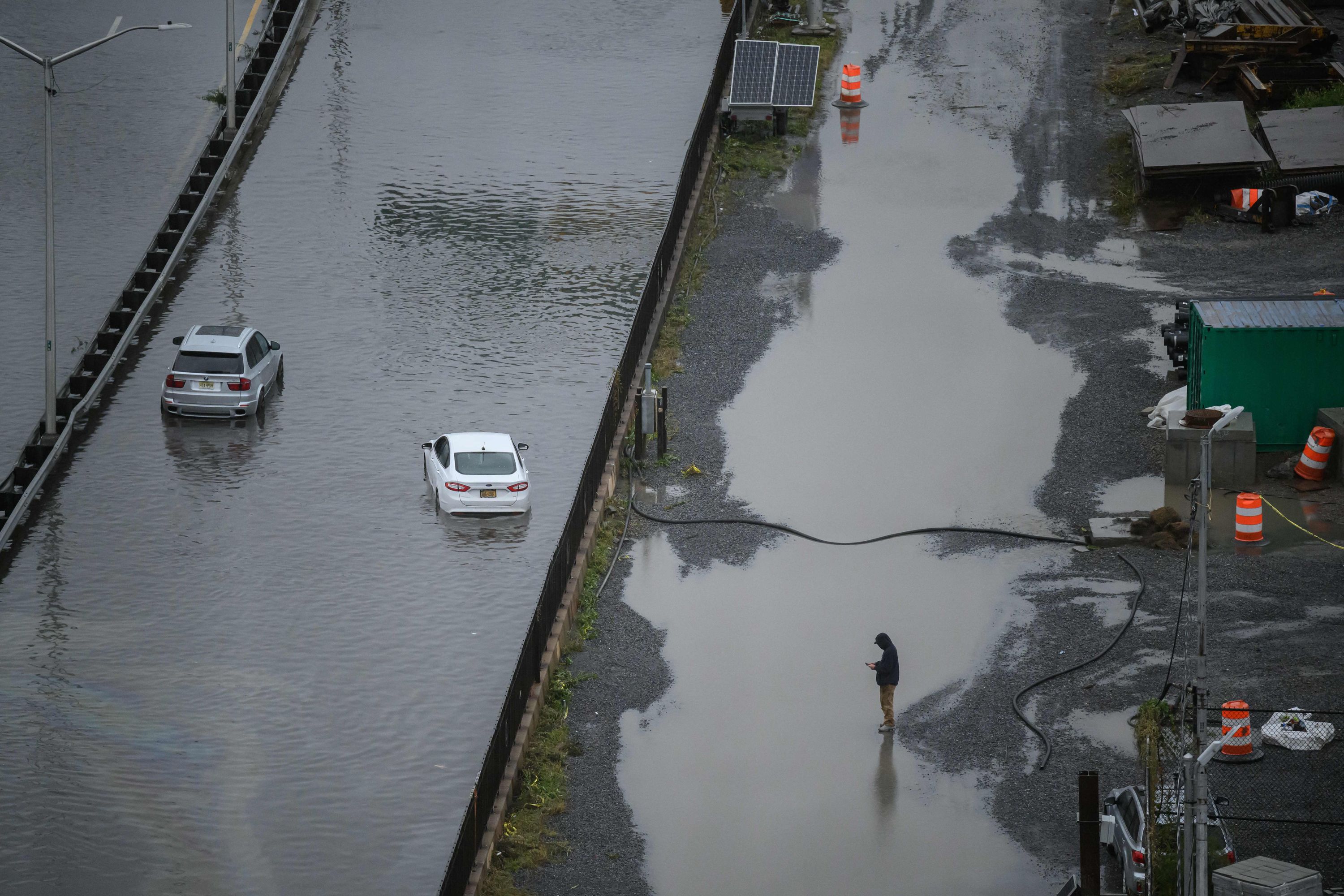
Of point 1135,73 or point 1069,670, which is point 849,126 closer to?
point 1135,73

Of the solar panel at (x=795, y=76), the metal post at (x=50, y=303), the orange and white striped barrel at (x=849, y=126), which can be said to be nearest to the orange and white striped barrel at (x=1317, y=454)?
the orange and white striped barrel at (x=849, y=126)

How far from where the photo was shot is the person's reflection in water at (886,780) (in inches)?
768

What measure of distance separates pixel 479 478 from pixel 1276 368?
1380 centimetres

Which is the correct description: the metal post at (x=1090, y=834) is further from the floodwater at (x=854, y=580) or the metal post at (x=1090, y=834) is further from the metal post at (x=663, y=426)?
the metal post at (x=663, y=426)

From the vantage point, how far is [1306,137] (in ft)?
130

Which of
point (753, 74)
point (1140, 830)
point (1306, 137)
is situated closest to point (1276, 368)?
point (1140, 830)

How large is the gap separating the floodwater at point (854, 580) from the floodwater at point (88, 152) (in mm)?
14414

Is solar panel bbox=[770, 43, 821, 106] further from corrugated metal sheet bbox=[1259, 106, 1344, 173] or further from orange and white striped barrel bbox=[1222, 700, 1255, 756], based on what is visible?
orange and white striped barrel bbox=[1222, 700, 1255, 756]

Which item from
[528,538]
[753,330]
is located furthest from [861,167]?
[528,538]

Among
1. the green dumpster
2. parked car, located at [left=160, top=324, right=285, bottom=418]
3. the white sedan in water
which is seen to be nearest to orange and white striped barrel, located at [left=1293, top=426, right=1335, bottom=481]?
the green dumpster

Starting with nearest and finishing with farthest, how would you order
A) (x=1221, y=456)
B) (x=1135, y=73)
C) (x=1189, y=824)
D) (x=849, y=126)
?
(x=1189, y=824) → (x=1221, y=456) → (x=849, y=126) → (x=1135, y=73)

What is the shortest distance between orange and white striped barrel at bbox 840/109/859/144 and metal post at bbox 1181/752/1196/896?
31654 millimetres

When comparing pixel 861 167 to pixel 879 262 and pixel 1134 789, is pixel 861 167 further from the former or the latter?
pixel 1134 789

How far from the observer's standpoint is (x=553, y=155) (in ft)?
144
